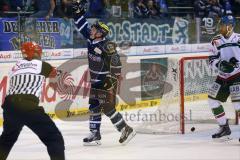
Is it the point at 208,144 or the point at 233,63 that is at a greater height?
the point at 233,63

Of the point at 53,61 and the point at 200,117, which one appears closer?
the point at 200,117

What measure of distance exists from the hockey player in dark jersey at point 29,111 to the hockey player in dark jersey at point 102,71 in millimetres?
1693

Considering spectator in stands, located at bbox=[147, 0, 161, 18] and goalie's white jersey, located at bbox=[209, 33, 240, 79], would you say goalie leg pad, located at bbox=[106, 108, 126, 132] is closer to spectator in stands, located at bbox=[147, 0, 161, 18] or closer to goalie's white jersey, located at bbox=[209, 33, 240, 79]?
goalie's white jersey, located at bbox=[209, 33, 240, 79]

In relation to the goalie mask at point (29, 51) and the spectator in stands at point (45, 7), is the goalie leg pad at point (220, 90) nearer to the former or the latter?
the goalie mask at point (29, 51)

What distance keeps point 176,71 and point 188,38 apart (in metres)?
4.54

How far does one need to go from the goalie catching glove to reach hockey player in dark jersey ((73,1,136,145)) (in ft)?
3.84

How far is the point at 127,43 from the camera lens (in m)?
12.3

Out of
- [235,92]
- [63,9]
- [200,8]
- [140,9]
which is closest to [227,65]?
[235,92]

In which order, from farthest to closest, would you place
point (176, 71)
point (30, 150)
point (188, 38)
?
point (188, 38), point (176, 71), point (30, 150)

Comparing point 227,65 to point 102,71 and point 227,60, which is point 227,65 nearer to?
point 227,60

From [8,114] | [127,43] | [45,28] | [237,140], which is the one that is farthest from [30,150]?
[127,43]

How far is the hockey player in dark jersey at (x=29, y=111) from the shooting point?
17.9ft

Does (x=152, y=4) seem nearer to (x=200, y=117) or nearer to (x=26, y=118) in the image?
(x=200, y=117)

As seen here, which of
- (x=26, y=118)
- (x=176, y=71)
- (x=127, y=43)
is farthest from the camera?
(x=127, y=43)
